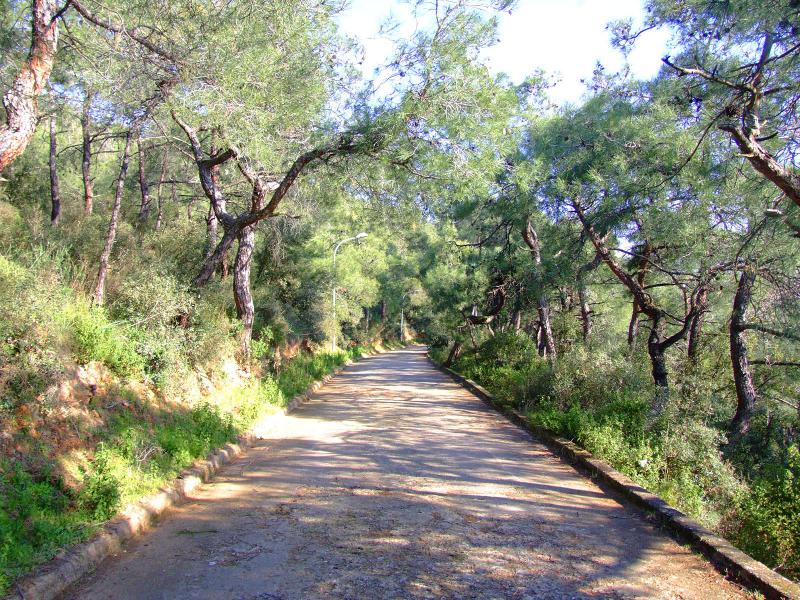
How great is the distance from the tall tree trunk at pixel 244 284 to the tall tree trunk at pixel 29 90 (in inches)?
281

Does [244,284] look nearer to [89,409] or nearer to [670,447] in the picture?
[89,409]

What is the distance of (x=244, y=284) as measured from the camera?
1401 centimetres

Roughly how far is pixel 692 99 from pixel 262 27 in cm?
636

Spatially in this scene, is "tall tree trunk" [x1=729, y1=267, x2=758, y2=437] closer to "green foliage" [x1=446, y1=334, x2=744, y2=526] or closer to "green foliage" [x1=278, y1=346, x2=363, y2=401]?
"green foliage" [x1=446, y1=334, x2=744, y2=526]

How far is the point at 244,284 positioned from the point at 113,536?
9332 mm

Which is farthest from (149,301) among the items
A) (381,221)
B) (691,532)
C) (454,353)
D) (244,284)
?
(454,353)

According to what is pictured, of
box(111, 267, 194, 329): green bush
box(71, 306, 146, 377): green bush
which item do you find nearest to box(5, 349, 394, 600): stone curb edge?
box(71, 306, 146, 377): green bush

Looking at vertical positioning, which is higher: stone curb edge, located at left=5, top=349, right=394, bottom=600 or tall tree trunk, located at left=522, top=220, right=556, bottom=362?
tall tree trunk, located at left=522, top=220, right=556, bottom=362

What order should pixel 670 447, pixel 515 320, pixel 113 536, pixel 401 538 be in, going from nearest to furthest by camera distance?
pixel 113 536, pixel 401 538, pixel 670 447, pixel 515 320

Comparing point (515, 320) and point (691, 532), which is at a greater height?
point (515, 320)

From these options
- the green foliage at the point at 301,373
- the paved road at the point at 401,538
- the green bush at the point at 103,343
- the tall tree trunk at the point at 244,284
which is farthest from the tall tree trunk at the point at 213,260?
the paved road at the point at 401,538

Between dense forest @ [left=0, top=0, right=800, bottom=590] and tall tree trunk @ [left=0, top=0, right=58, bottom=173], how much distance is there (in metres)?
0.03

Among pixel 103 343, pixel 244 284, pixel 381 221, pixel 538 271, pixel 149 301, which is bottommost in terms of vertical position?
pixel 103 343

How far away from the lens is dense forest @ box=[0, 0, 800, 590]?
20.6 ft
